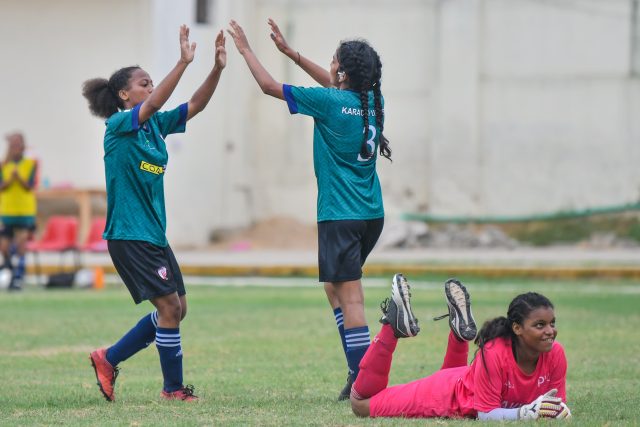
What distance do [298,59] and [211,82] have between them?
58 cm

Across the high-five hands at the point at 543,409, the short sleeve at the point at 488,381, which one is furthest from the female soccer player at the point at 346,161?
the high-five hands at the point at 543,409

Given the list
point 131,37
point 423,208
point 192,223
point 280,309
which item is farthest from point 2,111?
point 280,309

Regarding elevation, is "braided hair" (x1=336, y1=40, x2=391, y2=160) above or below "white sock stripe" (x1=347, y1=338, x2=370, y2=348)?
above

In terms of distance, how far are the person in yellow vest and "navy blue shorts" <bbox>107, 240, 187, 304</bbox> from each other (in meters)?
11.4

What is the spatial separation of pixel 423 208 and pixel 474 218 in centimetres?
113

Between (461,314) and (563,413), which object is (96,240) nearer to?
(461,314)

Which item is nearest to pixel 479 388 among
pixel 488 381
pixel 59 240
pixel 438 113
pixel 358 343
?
pixel 488 381

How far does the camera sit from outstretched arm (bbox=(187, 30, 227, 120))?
8414 millimetres

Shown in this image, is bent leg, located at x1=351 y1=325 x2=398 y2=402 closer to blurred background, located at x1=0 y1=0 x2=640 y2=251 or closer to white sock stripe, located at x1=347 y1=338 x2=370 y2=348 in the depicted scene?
white sock stripe, located at x1=347 y1=338 x2=370 y2=348

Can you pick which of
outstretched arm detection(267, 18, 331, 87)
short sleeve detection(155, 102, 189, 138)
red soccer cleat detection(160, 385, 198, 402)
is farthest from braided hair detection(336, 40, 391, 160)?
red soccer cleat detection(160, 385, 198, 402)

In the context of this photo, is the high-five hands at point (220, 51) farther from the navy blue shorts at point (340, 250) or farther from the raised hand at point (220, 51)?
the navy blue shorts at point (340, 250)

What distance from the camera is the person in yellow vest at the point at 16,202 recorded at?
756 inches

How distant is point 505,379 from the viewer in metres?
7.07

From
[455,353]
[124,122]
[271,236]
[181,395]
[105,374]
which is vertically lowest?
[271,236]
